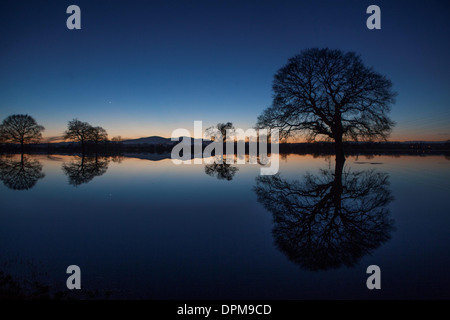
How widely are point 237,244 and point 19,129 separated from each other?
261 feet

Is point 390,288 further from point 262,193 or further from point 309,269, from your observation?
point 262,193

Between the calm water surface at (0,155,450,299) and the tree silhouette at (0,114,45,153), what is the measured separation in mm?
70533

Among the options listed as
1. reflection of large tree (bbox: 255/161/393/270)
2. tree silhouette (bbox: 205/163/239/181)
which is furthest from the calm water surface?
tree silhouette (bbox: 205/163/239/181)

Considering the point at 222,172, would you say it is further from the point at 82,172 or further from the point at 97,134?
the point at 97,134

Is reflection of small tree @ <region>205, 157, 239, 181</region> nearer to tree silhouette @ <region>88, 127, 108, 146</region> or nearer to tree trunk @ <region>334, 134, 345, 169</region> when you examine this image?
tree trunk @ <region>334, 134, 345, 169</region>

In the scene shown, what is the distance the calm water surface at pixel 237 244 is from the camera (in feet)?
9.89

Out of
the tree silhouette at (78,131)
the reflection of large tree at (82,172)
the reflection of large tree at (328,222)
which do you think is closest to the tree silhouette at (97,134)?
the tree silhouette at (78,131)

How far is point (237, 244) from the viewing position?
14.2 ft

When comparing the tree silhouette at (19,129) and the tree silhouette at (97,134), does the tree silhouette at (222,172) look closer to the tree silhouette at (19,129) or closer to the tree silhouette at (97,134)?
the tree silhouette at (97,134)

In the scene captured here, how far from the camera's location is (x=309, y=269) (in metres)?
3.38

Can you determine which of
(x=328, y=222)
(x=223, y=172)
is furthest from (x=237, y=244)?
(x=223, y=172)

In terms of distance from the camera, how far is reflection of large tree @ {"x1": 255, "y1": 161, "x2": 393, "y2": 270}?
151 inches

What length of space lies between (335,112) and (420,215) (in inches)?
523
